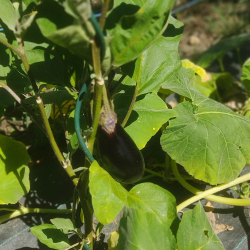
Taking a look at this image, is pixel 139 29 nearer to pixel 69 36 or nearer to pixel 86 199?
pixel 69 36

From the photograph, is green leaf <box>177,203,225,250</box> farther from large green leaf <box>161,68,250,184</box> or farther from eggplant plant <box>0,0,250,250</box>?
large green leaf <box>161,68,250,184</box>

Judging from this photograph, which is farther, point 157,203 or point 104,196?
point 157,203

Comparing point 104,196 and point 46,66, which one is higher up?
point 46,66

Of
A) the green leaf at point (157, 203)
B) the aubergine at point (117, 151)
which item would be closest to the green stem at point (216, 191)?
the green leaf at point (157, 203)

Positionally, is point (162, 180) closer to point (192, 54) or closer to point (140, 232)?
point (140, 232)

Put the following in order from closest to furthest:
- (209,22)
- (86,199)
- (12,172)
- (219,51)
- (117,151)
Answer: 1. (117,151)
2. (86,199)
3. (12,172)
4. (219,51)
5. (209,22)

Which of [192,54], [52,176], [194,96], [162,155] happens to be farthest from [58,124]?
[192,54]

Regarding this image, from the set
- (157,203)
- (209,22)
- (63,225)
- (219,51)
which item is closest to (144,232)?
(157,203)
